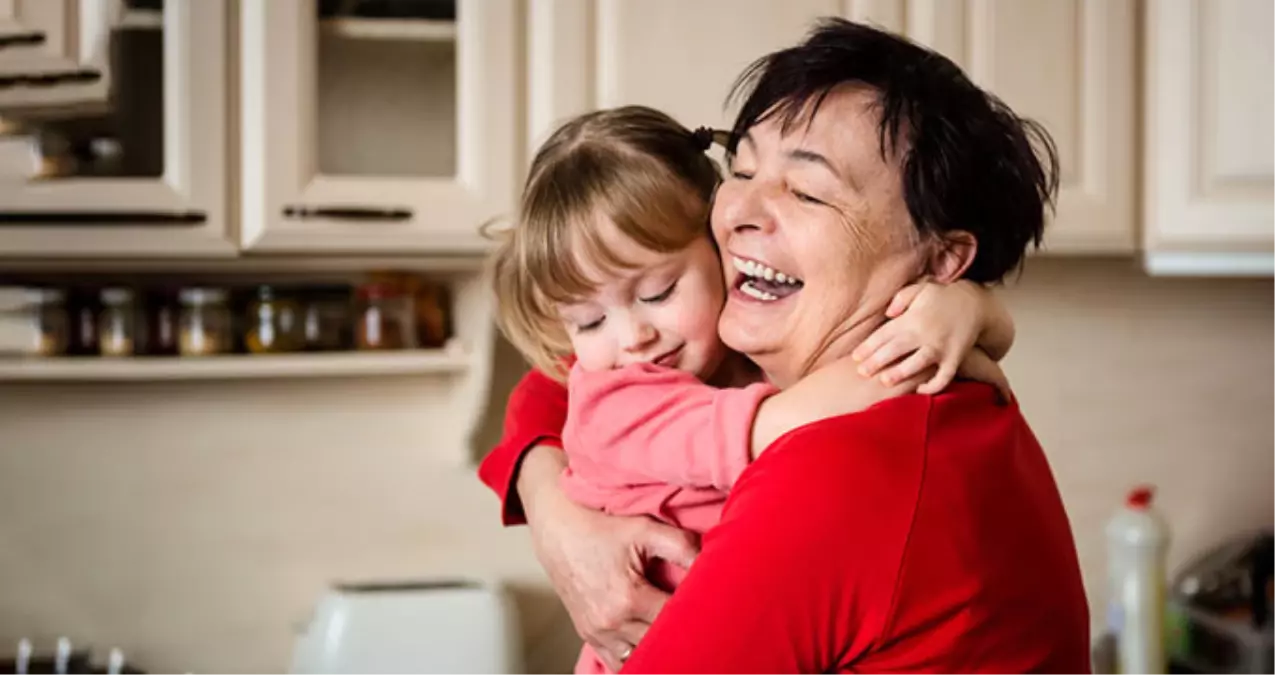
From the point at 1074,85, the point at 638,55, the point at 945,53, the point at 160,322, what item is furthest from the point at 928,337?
the point at 160,322

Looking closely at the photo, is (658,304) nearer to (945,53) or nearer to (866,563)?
(866,563)

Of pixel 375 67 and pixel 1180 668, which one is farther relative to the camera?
pixel 1180 668

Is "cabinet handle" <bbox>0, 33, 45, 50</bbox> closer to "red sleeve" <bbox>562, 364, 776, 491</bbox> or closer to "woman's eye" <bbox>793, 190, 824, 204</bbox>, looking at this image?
"red sleeve" <bbox>562, 364, 776, 491</bbox>

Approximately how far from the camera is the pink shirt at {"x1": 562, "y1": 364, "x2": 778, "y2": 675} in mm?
830

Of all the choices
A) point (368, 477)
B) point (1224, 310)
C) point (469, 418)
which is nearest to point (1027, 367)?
point (1224, 310)

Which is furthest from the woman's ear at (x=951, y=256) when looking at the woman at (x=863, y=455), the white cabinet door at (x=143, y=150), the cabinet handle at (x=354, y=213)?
the white cabinet door at (x=143, y=150)

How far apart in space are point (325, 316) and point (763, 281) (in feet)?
3.77

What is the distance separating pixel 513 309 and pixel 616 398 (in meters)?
0.23

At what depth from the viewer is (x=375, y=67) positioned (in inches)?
68.3

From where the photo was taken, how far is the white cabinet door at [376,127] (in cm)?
166

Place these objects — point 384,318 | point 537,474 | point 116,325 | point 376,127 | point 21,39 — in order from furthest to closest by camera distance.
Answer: point 384,318 → point 116,325 → point 376,127 → point 21,39 → point 537,474

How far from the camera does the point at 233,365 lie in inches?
72.7

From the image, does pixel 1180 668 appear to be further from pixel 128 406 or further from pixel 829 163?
pixel 128 406

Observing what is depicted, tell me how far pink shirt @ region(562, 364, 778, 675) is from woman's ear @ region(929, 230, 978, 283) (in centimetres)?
15
